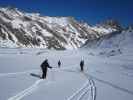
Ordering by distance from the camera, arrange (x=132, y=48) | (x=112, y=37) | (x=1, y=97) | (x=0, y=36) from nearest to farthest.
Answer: (x=1, y=97) → (x=132, y=48) → (x=112, y=37) → (x=0, y=36)

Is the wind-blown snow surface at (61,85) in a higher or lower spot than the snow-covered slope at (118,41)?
lower

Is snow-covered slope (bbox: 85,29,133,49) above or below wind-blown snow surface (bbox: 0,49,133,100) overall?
above

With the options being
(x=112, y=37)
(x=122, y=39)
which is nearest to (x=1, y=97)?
(x=122, y=39)

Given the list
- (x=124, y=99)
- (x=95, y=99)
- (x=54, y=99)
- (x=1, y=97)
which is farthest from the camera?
(x=124, y=99)

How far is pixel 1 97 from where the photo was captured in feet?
33.1

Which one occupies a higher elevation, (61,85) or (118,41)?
(118,41)

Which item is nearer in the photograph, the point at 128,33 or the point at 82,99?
the point at 82,99

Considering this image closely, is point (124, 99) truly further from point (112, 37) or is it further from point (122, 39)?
point (112, 37)

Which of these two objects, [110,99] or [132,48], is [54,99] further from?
[132,48]

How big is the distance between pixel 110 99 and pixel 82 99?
1878mm

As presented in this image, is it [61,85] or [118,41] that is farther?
[118,41]

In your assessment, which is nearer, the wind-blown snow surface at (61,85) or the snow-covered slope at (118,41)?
the wind-blown snow surface at (61,85)

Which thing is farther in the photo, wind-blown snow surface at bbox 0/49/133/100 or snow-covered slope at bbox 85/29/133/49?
snow-covered slope at bbox 85/29/133/49

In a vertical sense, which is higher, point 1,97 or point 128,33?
point 128,33
